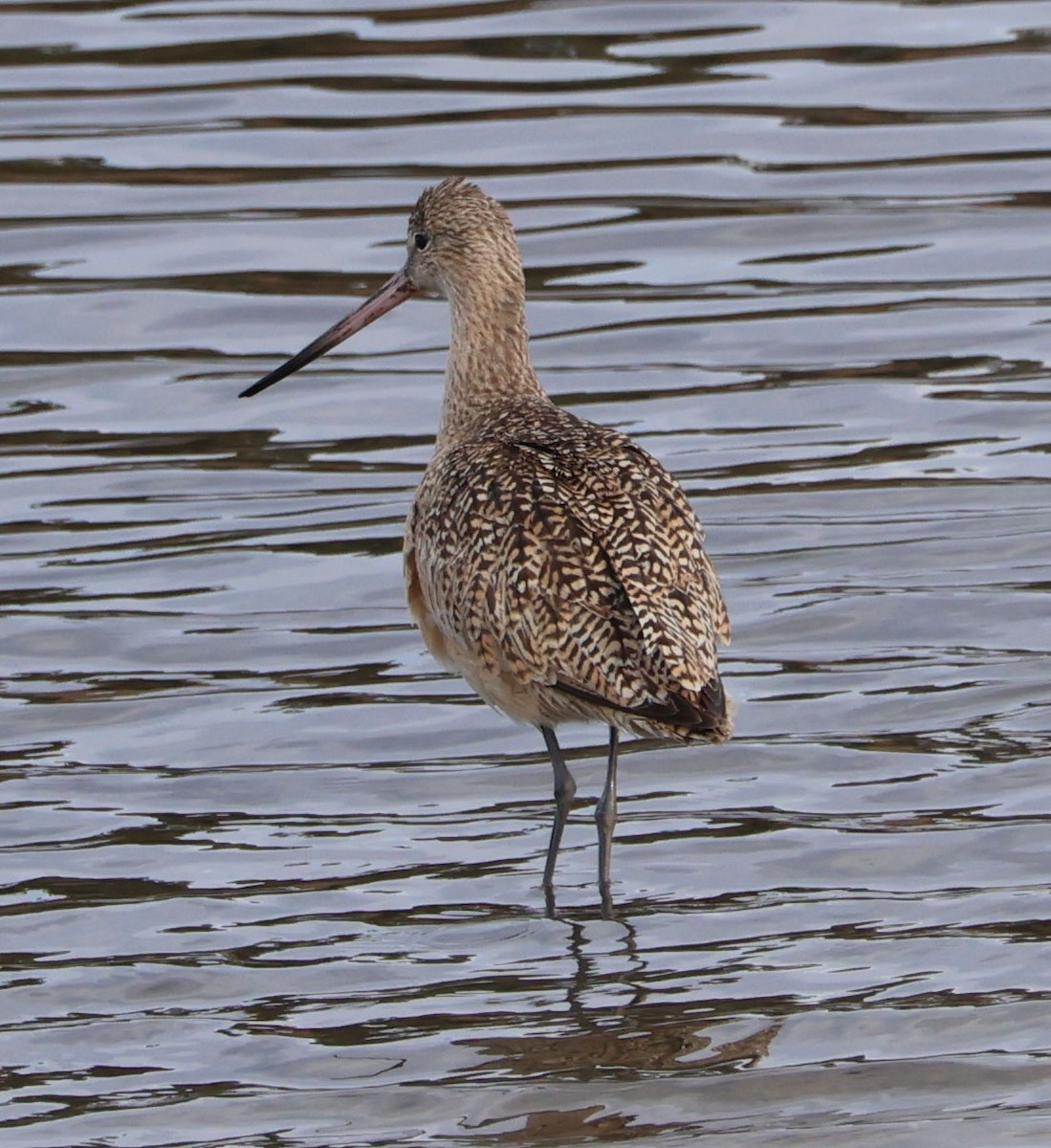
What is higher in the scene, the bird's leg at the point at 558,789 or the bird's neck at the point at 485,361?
the bird's neck at the point at 485,361

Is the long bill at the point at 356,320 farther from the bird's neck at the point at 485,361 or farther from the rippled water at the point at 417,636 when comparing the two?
the rippled water at the point at 417,636

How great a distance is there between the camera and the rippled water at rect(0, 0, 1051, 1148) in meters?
5.99

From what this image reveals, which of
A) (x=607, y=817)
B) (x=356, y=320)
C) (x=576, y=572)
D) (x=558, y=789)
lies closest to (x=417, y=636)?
(x=356, y=320)

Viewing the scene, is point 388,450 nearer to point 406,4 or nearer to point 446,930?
point 446,930

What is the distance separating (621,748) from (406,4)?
8.28 m

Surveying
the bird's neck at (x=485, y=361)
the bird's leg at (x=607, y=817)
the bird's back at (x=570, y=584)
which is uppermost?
the bird's neck at (x=485, y=361)

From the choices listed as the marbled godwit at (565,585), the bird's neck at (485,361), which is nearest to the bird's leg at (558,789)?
the marbled godwit at (565,585)

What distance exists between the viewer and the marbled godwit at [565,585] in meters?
6.54

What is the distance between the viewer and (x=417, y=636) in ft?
29.6

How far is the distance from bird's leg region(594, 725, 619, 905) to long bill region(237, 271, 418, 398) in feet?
7.10

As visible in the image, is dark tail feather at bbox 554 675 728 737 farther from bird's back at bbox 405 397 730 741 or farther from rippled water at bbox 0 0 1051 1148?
rippled water at bbox 0 0 1051 1148

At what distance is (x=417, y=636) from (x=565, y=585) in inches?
92.8

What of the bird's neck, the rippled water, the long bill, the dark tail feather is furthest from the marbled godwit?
the long bill

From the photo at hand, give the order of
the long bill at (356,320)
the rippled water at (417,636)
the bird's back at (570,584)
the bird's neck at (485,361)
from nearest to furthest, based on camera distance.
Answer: the rippled water at (417,636) → the bird's back at (570,584) → the bird's neck at (485,361) → the long bill at (356,320)
